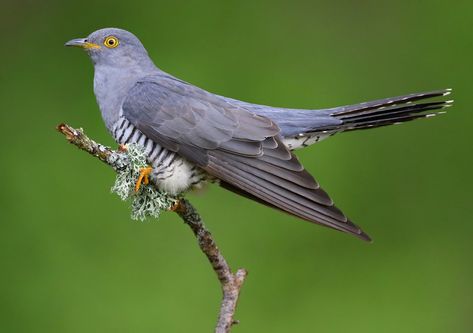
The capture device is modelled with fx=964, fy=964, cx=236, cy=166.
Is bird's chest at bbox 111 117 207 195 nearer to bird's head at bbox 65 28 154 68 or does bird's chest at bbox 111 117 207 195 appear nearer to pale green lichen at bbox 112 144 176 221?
pale green lichen at bbox 112 144 176 221

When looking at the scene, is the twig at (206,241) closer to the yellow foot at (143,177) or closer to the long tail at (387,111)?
the yellow foot at (143,177)

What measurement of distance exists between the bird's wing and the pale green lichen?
0.15 meters

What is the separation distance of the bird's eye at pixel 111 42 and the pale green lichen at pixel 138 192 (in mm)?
580

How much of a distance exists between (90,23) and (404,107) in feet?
5.98

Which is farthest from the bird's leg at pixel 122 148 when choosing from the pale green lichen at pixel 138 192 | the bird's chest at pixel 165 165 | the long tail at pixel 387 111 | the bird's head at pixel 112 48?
the long tail at pixel 387 111

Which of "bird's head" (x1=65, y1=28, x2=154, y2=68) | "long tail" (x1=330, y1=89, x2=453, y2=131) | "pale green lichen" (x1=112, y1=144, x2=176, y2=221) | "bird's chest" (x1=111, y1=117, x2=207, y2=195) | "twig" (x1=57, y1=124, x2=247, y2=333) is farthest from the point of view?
"bird's head" (x1=65, y1=28, x2=154, y2=68)

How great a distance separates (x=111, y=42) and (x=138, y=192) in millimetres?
755

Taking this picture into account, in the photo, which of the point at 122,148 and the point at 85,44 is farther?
the point at 85,44

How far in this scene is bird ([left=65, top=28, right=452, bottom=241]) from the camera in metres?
3.08

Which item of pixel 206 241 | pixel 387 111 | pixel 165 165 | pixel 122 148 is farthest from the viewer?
pixel 387 111

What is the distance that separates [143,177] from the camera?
3055mm

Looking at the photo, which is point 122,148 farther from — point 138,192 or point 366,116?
point 366,116

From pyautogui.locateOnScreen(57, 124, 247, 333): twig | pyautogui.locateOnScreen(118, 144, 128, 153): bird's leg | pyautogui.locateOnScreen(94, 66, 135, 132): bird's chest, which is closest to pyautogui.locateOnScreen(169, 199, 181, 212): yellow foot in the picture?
pyautogui.locateOnScreen(57, 124, 247, 333): twig

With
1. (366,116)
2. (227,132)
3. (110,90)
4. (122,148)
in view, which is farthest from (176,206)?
(366,116)
